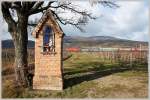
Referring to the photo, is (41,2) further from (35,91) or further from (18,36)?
(35,91)

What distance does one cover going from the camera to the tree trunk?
14.1 meters

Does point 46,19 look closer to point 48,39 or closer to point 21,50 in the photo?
point 48,39

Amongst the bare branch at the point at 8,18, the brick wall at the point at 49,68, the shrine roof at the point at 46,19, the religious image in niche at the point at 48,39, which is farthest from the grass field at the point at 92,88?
the bare branch at the point at 8,18

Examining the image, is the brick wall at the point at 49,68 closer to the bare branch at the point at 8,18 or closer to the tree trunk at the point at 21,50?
the tree trunk at the point at 21,50

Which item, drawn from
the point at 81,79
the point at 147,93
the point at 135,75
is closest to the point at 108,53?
the point at 135,75

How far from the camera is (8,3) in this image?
45.4ft

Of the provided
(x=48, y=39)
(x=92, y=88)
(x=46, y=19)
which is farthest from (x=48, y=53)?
(x=92, y=88)

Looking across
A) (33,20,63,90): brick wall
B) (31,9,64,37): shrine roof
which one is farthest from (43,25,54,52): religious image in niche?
(31,9,64,37): shrine roof

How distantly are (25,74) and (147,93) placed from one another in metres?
5.34

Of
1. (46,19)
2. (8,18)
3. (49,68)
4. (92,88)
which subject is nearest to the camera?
(46,19)

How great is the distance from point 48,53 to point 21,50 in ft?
5.43

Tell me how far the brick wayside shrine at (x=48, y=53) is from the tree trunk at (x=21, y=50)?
1019 millimetres

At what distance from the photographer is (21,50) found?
14.4 meters

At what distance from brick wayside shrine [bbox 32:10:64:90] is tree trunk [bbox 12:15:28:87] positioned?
3.34 feet
